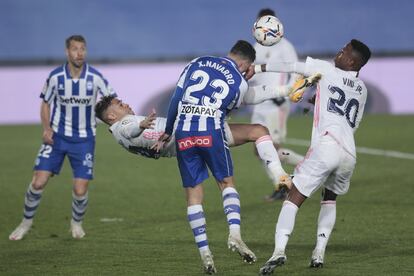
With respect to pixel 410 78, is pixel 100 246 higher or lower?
lower

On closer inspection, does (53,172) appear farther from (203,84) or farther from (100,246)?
(203,84)

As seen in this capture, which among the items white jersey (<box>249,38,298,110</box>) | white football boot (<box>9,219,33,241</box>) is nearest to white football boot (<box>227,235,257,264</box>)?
white football boot (<box>9,219,33,241</box>)

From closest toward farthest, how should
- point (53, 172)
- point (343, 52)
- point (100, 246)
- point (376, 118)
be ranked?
point (343, 52)
point (100, 246)
point (53, 172)
point (376, 118)

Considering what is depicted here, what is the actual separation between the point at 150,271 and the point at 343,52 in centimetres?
277

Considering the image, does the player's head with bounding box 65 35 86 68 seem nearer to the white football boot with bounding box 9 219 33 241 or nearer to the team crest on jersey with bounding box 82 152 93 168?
the team crest on jersey with bounding box 82 152 93 168

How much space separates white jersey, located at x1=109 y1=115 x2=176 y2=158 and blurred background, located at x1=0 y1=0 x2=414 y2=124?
16.0m

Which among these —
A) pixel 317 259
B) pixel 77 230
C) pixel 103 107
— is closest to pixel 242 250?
pixel 317 259

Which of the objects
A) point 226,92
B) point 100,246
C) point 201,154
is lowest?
point 100,246

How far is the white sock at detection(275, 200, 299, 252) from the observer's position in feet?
30.6

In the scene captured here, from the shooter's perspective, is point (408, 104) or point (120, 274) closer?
point (120, 274)

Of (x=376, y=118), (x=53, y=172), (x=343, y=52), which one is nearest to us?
(x=343, y=52)

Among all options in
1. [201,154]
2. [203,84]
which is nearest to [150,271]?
[201,154]

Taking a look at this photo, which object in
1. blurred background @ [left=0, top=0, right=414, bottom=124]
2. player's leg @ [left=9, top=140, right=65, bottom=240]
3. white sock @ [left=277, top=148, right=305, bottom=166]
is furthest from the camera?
blurred background @ [left=0, top=0, right=414, bottom=124]

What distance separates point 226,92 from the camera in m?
9.74
